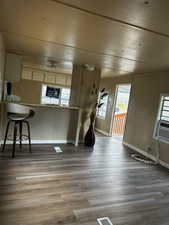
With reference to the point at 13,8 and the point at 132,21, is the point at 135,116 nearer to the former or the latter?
the point at 132,21

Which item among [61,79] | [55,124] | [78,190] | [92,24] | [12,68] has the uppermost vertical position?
[92,24]

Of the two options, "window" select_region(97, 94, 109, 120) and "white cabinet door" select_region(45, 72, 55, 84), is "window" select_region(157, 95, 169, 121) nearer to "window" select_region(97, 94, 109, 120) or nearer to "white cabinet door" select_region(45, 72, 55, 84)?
"window" select_region(97, 94, 109, 120)

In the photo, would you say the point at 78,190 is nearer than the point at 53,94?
Yes

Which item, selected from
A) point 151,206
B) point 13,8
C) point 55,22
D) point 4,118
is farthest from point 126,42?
point 4,118

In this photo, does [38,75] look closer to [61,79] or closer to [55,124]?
[61,79]

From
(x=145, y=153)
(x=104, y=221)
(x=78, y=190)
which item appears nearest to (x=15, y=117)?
(x=78, y=190)

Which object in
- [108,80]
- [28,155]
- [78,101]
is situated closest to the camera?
[28,155]

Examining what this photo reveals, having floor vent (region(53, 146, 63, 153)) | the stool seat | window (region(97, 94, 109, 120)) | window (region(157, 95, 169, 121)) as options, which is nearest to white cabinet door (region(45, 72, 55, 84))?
window (region(97, 94, 109, 120))

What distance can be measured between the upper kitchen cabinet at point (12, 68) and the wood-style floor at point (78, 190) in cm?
179

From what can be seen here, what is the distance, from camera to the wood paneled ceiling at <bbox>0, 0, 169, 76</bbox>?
1.64m

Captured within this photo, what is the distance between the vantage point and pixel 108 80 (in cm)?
717

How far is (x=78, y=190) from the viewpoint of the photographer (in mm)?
2561

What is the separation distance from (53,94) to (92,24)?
626 centimetres

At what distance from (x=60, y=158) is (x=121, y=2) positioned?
3.11 m
